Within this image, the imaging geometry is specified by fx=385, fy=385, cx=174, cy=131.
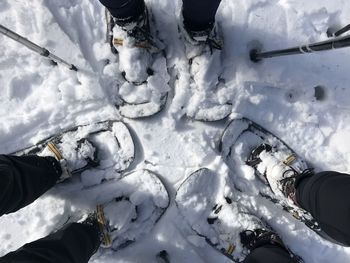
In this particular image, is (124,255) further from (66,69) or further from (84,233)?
(66,69)

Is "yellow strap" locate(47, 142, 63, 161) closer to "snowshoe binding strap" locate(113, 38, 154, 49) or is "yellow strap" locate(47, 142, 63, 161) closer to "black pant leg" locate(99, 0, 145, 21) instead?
"snowshoe binding strap" locate(113, 38, 154, 49)

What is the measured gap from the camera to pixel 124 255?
8.48 feet

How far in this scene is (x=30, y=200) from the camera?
205 centimetres

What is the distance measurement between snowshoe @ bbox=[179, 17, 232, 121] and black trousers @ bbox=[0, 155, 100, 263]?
991 millimetres

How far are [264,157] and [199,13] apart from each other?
3.41 feet

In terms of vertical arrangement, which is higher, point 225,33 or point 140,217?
point 225,33

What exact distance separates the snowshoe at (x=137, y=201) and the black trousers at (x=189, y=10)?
100 cm

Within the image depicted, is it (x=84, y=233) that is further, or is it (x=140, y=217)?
(x=140, y=217)

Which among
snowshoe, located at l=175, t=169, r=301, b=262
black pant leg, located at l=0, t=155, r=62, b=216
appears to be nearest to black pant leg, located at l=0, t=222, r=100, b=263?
black pant leg, located at l=0, t=155, r=62, b=216

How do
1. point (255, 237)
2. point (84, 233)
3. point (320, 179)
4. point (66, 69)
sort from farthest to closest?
point (66, 69) → point (255, 237) → point (84, 233) → point (320, 179)

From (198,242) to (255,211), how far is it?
439 mm

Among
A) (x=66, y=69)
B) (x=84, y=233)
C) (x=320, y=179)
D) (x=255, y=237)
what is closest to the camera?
(x=320, y=179)

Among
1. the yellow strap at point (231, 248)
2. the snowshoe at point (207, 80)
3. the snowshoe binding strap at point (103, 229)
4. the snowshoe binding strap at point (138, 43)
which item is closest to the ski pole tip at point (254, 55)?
the snowshoe at point (207, 80)

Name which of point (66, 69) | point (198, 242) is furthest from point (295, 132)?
point (66, 69)
